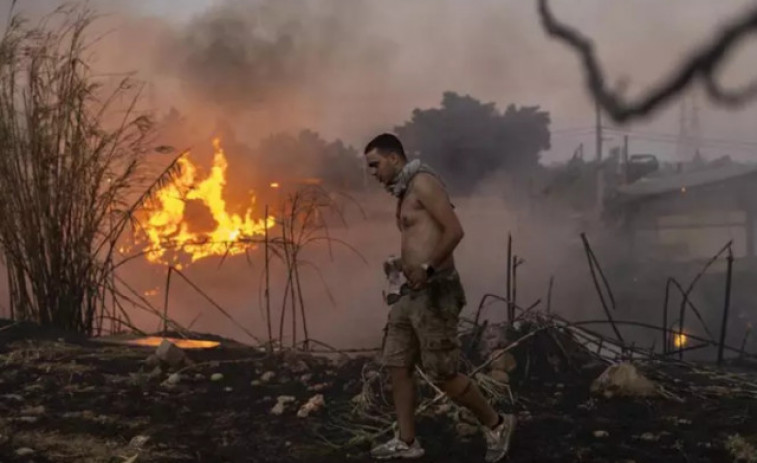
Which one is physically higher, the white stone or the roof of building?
the roof of building

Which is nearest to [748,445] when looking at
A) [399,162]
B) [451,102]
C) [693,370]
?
[693,370]

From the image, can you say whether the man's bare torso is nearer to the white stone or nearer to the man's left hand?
the man's left hand

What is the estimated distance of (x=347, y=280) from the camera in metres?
26.5

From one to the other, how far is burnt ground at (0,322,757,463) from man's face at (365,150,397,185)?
130 centimetres

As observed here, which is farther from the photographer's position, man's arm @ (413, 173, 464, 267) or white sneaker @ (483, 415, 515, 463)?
white sneaker @ (483, 415, 515, 463)

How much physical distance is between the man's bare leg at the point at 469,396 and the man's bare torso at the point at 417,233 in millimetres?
505

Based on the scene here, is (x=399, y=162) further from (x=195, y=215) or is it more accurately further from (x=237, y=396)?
(x=195, y=215)

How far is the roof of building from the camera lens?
1945 centimetres

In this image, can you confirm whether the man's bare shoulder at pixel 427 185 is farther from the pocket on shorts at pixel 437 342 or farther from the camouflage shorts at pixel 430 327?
the pocket on shorts at pixel 437 342

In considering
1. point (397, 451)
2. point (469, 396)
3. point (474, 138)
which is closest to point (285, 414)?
point (397, 451)

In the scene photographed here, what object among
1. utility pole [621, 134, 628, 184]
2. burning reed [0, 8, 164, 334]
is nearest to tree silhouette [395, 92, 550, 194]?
utility pole [621, 134, 628, 184]

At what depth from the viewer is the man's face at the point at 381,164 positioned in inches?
132

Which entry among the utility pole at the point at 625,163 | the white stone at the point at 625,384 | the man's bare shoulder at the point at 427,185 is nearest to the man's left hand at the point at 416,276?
the man's bare shoulder at the point at 427,185

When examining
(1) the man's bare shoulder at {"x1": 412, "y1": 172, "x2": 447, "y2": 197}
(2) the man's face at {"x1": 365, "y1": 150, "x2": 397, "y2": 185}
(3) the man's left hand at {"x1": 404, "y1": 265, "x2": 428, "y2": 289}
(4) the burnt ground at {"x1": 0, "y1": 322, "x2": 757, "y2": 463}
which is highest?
(2) the man's face at {"x1": 365, "y1": 150, "x2": 397, "y2": 185}
